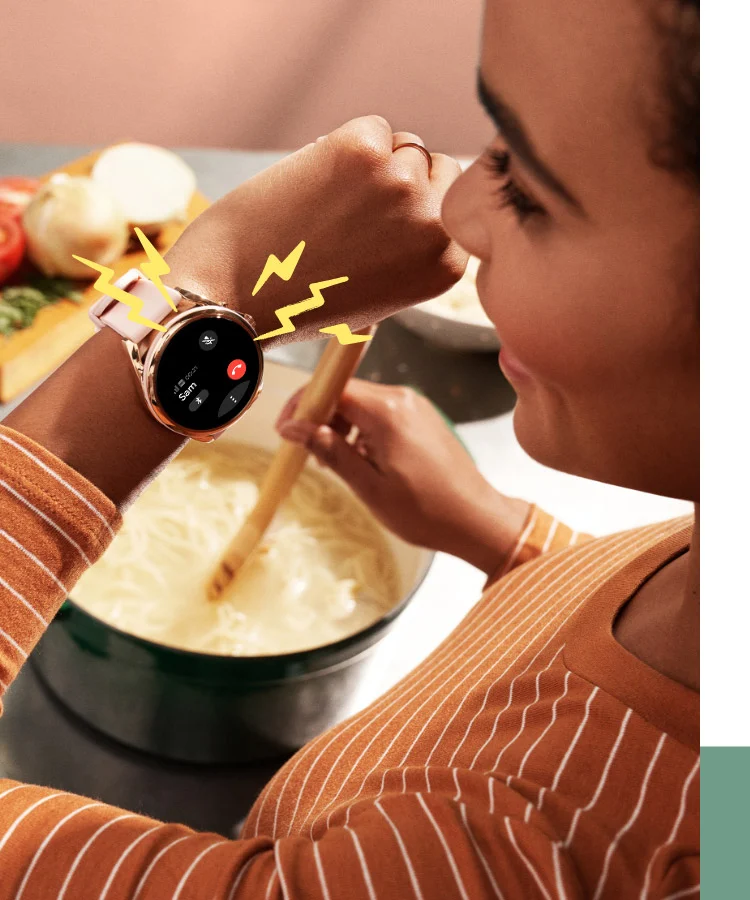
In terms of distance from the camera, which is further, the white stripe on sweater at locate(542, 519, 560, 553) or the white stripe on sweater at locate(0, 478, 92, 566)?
the white stripe on sweater at locate(542, 519, 560, 553)

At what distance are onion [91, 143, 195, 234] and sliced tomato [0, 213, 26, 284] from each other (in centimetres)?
15

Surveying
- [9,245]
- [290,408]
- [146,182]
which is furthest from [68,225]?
[290,408]

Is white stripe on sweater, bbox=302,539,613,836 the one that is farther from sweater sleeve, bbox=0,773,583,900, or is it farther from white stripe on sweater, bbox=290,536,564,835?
sweater sleeve, bbox=0,773,583,900

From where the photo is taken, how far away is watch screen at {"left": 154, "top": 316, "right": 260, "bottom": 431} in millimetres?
516

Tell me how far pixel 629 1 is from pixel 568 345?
0.13 metres

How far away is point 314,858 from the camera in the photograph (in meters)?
0.42

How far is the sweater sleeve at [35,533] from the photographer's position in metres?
0.47

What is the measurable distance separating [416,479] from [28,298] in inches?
23.2

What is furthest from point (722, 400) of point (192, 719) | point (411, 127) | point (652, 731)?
point (411, 127)

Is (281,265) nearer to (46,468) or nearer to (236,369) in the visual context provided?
(236,369)

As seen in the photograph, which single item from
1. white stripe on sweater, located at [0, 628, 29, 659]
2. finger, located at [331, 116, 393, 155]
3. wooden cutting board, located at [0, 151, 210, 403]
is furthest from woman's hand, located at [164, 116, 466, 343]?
wooden cutting board, located at [0, 151, 210, 403]

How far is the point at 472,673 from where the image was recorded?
0.59 m

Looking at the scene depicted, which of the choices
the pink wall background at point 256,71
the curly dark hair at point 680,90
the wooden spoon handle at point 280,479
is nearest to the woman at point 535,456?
the curly dark hair at point 680,90

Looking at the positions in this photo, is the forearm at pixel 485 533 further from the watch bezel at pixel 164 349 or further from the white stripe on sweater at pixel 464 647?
the watch bezel at pixel 164 349
